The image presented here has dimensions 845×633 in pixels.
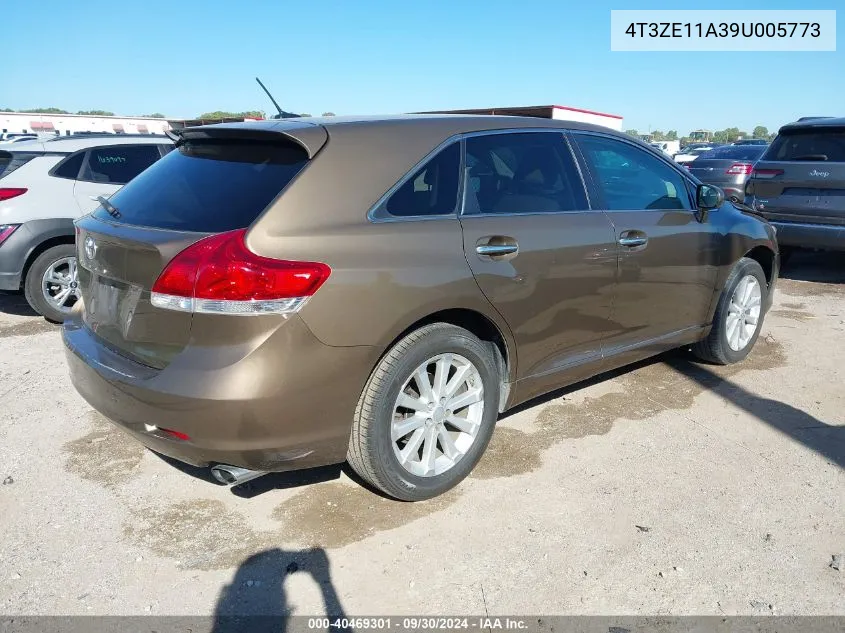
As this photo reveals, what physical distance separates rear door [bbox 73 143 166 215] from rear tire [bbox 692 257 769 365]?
5190 mm

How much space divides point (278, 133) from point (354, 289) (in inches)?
29.3

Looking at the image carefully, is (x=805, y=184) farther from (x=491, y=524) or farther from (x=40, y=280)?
(x=40, y=280)

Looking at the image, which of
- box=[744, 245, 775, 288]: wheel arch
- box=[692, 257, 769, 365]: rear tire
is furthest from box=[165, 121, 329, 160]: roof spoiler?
box=[744, 245, 775, 288]: wheel arch

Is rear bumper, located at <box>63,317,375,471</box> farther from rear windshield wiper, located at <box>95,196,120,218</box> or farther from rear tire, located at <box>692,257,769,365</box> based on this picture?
rear tire, located at <box>692,257,769,365</box>

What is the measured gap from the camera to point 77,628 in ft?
7.82

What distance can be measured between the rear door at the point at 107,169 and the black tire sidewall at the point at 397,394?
449 centimetres

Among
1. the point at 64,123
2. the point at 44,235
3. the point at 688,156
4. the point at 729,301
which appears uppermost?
the point at 64,123

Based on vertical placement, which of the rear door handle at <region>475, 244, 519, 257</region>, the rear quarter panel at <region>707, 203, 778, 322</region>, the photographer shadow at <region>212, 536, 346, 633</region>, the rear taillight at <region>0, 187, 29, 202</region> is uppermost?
the rear taillight at <region>0, 187, 29, 202</region>

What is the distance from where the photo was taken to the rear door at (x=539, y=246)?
320 centimetres

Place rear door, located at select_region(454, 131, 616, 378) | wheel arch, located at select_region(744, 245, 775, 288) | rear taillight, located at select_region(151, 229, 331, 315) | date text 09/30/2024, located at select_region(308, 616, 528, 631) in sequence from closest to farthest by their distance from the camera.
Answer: date text 09/30/2024, located at select_region(308, 616, 528, 631) → rear taillight, located at select_region(151, 229, 331, 315) → rear door, located at select_region(454, 131, 616, 378) → wheel arch, located at select_region(744, 245, 775, 288)

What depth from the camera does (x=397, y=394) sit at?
9.57 feet

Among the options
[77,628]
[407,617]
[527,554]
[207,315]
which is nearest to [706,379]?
[527,554]

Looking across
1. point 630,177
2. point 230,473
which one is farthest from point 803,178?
point 230,473

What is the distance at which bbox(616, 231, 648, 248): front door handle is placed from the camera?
12.5 feet
